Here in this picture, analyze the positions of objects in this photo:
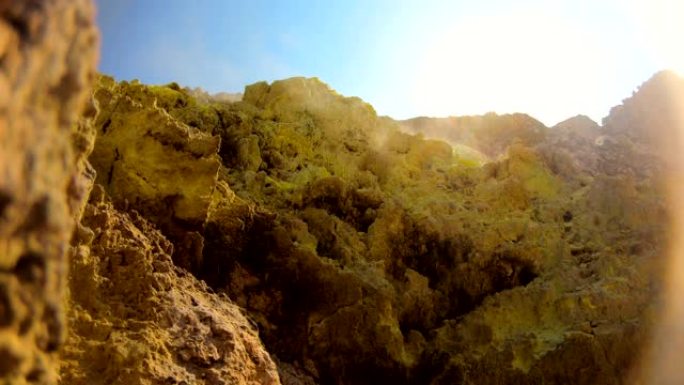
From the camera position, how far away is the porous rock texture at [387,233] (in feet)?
34.4

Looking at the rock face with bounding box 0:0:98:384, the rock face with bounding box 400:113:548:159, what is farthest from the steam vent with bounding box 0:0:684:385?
the rock face with bounding box 400:113:548:159

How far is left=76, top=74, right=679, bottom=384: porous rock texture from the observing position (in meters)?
10.5

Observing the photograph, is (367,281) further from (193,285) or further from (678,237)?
(678,237)

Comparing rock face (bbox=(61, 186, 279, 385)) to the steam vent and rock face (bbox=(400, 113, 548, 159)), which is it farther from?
rock face (bbox=(400, 113, 548, 159))

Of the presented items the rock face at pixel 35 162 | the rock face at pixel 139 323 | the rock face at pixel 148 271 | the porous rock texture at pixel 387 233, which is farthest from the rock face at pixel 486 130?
the rock face at pixel 35 162

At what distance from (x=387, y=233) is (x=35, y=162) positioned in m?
11.5

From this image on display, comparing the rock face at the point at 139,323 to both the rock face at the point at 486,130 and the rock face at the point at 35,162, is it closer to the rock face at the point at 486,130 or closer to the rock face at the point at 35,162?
the rock face at the point at 35,162

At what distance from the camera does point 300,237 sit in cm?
1292

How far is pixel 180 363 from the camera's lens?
733cm

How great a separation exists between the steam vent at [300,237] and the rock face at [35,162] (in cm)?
1

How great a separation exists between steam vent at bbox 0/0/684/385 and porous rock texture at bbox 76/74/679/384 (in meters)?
0.04

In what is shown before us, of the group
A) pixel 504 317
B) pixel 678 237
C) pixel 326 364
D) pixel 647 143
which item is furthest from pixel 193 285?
pixel 647 143

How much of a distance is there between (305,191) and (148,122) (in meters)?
5.15

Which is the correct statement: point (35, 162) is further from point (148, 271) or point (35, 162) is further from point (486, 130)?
point (486, 130)
